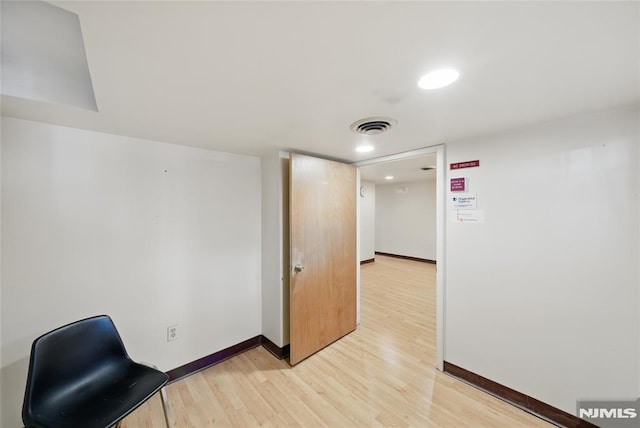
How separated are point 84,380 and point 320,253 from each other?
1810mm

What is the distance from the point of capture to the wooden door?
215 cm

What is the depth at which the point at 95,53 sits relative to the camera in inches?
32.6

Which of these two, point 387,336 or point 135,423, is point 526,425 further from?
point 135,423

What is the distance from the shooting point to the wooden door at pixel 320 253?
2.15m

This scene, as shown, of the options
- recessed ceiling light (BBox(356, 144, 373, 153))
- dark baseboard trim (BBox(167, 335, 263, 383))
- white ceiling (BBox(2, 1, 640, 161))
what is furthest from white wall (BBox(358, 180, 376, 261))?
white ceiling (BBox(2, 1, 640, 161))

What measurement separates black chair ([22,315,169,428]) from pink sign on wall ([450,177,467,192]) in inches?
95.7

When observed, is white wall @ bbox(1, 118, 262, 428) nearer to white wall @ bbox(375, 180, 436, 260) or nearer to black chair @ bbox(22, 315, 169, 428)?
black chair @ bbox(22, 315, 169, 428)

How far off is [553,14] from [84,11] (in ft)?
4.45

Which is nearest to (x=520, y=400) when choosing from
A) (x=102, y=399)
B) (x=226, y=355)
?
(x=226, y=355)

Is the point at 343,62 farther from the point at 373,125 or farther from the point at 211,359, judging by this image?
the point at 211,359

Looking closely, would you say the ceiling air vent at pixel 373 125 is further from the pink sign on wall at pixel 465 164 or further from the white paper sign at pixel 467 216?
the white paper sign at pixel 467 216

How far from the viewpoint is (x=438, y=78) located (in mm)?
1001

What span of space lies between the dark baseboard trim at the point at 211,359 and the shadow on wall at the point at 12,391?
0.80 metres
